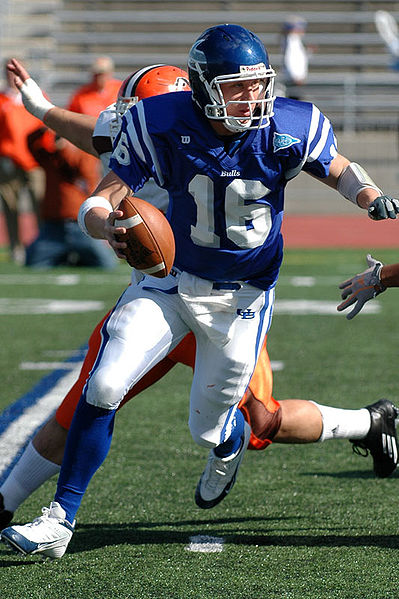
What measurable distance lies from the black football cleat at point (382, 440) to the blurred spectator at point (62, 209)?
573 centimetres

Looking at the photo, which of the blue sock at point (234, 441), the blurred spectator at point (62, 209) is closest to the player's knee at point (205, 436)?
the blue sock at point (234, 441)

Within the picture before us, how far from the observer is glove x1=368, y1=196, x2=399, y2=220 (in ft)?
8.57

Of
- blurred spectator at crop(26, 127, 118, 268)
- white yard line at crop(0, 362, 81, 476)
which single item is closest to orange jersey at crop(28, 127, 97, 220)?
blurred spectator at crop(26, 127, 118, 268)

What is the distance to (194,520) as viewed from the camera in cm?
309

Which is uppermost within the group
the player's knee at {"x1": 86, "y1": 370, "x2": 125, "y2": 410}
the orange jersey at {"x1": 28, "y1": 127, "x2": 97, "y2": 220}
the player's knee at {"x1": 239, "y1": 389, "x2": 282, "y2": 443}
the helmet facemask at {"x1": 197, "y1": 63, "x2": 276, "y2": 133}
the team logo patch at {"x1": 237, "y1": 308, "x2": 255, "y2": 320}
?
the helmet facemask at {"x1": 197, "y1": 63, "x2": 276, "y2": 133}

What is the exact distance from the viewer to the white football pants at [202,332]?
270cm

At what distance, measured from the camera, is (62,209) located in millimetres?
9000

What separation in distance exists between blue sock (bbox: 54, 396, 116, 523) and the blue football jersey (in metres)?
0.49

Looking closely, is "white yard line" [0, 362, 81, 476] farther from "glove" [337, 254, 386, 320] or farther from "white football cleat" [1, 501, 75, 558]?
"glove" [337, 254, 386, 320]

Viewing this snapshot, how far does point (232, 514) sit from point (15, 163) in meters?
7.25

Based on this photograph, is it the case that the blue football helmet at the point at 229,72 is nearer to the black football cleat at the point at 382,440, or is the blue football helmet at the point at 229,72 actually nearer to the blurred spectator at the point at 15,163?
the black football cleat at the point at 382,440

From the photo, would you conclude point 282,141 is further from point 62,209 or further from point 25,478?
point 62,209

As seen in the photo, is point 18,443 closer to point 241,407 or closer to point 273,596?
point 241,407

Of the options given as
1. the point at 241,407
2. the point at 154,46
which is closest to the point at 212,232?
the point at 241,407
